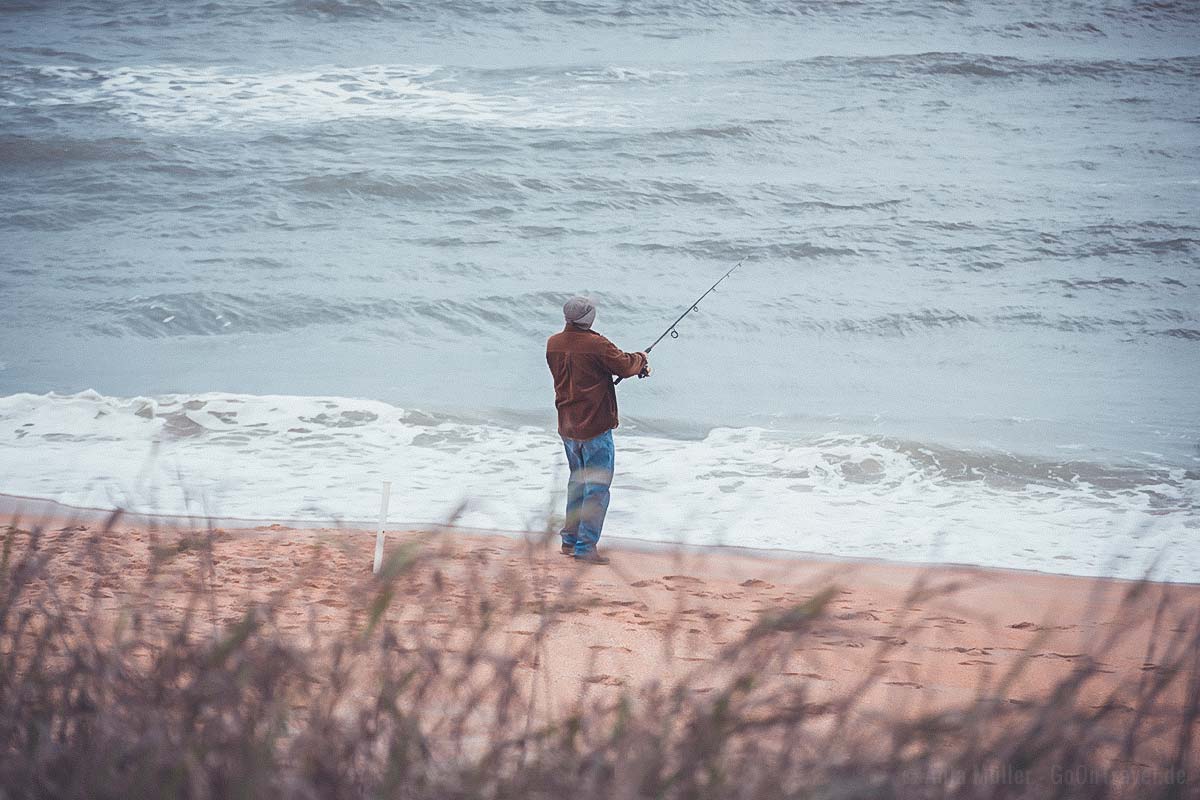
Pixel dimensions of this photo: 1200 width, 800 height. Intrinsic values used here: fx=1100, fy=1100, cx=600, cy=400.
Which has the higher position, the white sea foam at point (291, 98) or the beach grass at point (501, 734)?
the white sea foam at point (291, 98)

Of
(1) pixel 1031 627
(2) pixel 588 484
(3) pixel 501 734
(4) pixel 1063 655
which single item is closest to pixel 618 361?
(2) pixel 588 484

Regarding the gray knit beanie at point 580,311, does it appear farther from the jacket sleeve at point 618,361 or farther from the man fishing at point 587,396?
the jacket sleeve at point 618,361

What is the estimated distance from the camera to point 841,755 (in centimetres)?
196

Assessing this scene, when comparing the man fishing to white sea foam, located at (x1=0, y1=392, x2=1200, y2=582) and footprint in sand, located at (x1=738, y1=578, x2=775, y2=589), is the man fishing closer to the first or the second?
footprint in sand, located at (x1=738, y1=578, x2=775, y2=589)

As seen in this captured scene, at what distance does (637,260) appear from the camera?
2047 cm

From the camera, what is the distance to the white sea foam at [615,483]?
878cm

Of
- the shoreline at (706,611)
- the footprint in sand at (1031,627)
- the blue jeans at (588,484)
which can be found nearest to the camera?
the shoreline at (706,611)

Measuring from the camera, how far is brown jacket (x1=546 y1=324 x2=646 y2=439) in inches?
268

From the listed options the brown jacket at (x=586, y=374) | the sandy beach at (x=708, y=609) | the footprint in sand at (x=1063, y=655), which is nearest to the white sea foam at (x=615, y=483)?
the sandy beach at (x=708, y=609)

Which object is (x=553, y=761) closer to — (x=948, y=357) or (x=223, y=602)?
(x=223, y=602)

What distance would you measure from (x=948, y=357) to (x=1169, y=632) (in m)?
11.4

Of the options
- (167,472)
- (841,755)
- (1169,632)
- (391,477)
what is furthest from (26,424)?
(841,755)

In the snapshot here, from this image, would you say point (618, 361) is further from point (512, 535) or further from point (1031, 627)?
point (1031, 627)

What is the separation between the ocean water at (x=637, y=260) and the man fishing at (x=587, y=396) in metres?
1.16
